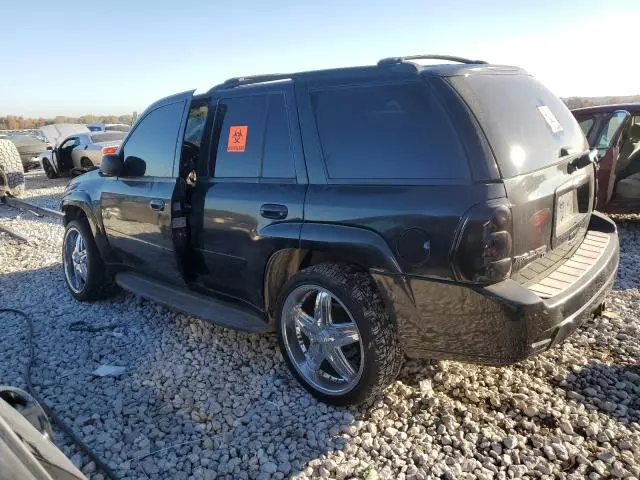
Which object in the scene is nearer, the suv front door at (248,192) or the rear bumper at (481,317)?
the rear bumper at (481,317)

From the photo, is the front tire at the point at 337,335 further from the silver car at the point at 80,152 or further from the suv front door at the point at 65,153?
the suv front door at the point at 65,153

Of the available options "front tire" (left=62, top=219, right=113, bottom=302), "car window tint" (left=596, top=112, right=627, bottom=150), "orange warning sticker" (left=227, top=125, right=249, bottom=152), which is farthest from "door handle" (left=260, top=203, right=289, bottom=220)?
"car window tint" (left=596, top=112, right=627, bottom=150)

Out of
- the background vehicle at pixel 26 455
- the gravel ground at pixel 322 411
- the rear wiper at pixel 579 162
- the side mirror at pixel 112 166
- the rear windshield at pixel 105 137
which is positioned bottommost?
the gravel ground at pixel 322 411

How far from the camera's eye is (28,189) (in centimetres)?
1451

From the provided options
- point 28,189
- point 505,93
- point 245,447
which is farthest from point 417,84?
point 28,189

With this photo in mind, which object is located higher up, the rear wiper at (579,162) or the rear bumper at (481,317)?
the rear wiper at (579,162)

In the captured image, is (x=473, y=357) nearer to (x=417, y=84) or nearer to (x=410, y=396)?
(x=410, y=396)

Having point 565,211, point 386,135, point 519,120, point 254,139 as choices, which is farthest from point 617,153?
point 254,139

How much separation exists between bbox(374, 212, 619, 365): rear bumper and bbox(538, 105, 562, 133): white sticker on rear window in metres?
0.89

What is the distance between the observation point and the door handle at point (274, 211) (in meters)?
3.01

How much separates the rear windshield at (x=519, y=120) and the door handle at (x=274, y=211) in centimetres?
118

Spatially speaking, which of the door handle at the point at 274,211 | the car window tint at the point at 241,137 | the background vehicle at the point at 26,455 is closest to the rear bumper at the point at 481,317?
the door handle at the point at 274,211

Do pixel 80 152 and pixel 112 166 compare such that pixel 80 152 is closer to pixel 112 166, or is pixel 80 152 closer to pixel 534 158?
pixel 112 166

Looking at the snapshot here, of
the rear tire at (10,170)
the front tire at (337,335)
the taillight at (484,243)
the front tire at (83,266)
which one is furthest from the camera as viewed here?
the rear tire at (10,170)
